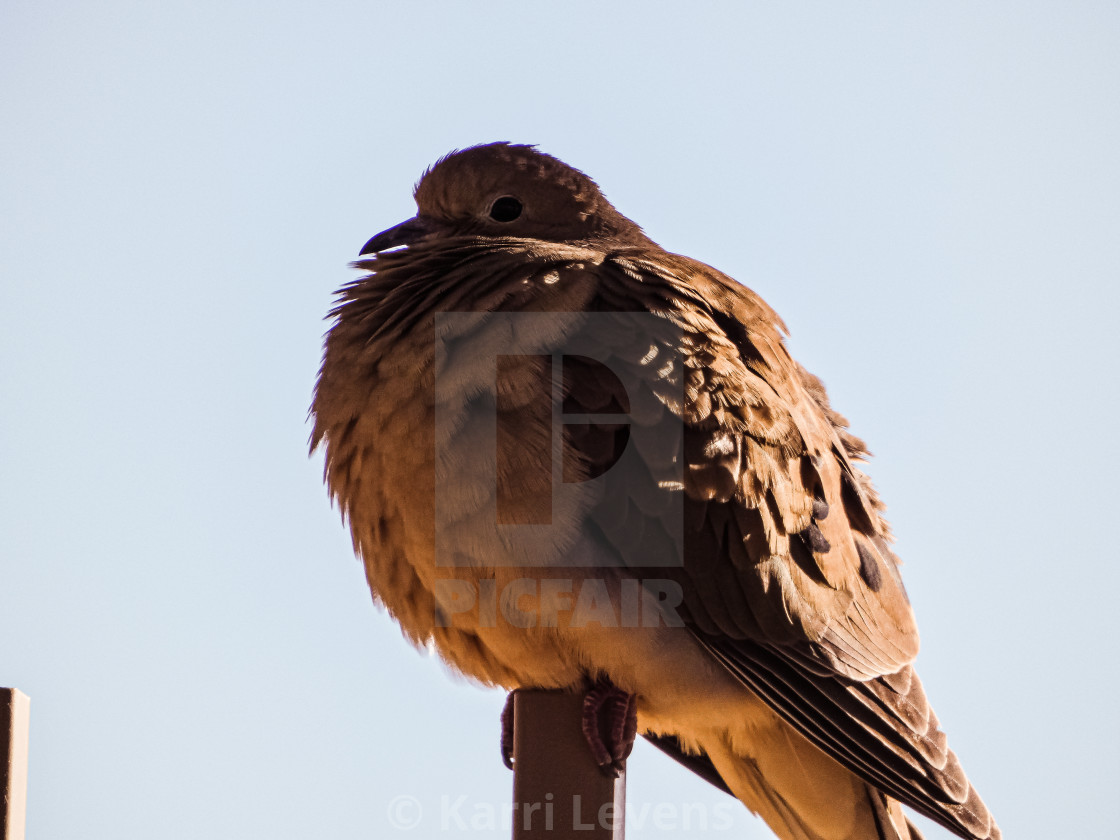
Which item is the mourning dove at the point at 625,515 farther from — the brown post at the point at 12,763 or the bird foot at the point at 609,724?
the brown post at the point at 12,763

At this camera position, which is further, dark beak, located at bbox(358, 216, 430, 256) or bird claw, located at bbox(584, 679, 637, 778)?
dark beak, located at bbox(358, 216, 430, 256)

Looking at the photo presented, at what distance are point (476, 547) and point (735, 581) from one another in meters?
0.64

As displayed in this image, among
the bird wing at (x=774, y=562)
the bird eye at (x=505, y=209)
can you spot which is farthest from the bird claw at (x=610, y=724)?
the bird eye at (x=505, y=209)

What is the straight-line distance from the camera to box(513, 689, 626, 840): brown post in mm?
2312

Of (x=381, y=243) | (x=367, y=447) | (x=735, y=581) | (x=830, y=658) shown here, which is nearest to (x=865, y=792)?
(x=830, y=658)

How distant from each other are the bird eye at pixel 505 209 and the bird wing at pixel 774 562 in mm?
924

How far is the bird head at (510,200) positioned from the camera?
13.0ft

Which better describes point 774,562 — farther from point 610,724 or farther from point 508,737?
point 508,737

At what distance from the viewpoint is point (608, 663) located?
2.81 m

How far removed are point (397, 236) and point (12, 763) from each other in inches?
84.8

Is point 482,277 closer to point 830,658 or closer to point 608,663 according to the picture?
point 608,663

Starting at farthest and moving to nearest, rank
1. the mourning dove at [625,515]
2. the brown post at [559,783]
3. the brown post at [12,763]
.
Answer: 1. the mourning dove at [625,515]
2. the brown post at [559,783]
3. the brown post at [12,763]

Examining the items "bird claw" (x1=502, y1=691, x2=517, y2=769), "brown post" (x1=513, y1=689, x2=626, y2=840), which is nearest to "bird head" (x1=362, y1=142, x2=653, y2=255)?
"bird claw" (x1=502, y1=691, x2=517, y2=769)

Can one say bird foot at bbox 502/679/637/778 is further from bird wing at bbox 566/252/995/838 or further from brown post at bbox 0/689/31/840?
brown post at bbox 0/689/31/840
